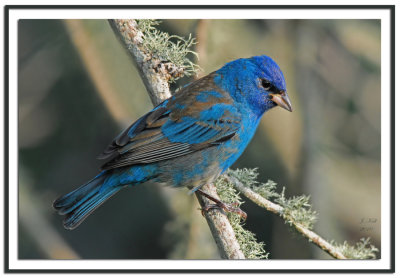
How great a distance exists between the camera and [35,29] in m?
5.08

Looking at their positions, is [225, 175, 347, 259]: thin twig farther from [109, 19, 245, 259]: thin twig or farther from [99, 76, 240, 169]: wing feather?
[99, 76, 240, 169]: wing feather

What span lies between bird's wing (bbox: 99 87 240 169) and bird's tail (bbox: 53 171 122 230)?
0.74 feet

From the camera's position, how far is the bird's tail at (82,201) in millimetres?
5000

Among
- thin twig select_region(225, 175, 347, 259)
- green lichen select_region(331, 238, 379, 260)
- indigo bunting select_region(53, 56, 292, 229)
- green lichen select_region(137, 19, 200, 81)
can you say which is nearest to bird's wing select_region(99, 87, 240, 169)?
indigo bunting select_region(53, 56, 292, 229)

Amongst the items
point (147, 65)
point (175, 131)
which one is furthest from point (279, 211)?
point (147, 65)

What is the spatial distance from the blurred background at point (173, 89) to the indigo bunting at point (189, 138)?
395mm

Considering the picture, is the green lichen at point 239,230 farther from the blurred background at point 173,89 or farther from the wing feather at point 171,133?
the wing feather at point 171,133

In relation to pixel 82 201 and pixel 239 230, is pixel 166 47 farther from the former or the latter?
pixel 239 230

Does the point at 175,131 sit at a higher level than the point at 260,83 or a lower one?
lower

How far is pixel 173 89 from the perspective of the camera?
221 inches

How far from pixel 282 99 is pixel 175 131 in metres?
0.93

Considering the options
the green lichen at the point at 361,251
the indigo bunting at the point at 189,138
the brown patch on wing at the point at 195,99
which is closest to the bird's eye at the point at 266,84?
the indigo bunting at the point at 189,138
